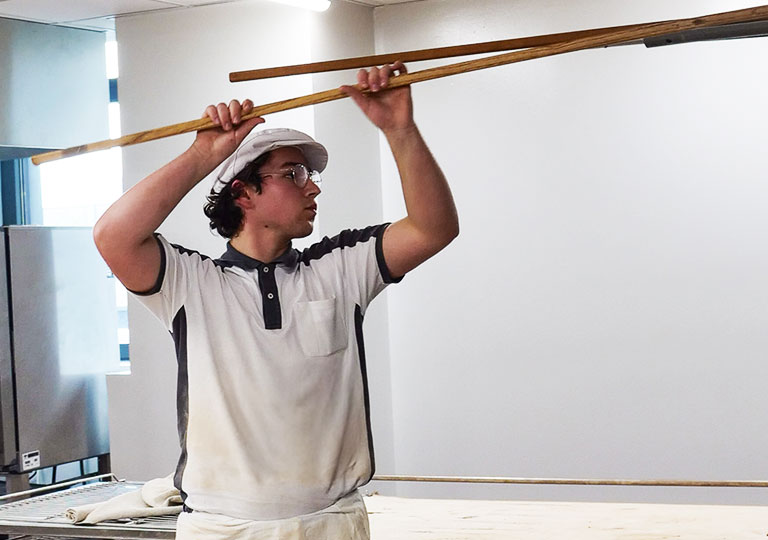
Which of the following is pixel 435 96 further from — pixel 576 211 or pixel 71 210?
pixel 71 210

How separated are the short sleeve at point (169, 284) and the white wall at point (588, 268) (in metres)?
2.86

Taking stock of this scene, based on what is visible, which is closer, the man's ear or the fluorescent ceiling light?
the man's ear

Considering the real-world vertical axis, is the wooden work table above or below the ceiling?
below

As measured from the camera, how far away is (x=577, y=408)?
4793mm

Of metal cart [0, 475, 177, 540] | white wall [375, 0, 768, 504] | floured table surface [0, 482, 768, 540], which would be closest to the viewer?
metal cart [0, 475, 177, 540]

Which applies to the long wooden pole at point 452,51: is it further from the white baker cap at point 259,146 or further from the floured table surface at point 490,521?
the floured table surface at point 490,521

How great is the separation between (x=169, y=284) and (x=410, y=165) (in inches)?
21.4

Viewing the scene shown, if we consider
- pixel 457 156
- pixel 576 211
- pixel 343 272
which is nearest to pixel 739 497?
pixel 576 211

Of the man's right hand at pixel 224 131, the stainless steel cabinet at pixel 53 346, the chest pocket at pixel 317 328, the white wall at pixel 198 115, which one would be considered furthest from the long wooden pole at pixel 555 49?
the stainless steel cabinet at pixel 53 346

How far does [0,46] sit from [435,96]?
205cm

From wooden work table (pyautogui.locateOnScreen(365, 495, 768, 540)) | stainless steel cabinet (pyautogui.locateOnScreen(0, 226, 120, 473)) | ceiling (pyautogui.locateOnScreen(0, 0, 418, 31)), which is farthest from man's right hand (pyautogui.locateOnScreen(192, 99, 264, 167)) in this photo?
stainless steel cabinet (pyautogui.locateOnScreen(0, 226, 120, 473))

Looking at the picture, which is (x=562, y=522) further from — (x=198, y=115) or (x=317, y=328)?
(x=198, y=115)

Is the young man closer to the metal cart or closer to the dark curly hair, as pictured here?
the dark curly hair

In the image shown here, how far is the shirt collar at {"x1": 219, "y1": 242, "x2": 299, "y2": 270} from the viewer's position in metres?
2.27
